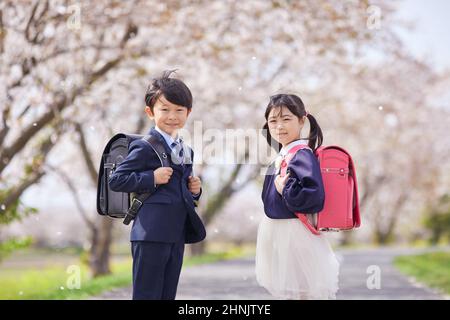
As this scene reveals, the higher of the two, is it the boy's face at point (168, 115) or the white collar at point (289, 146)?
the boy's face at point (168, 115)

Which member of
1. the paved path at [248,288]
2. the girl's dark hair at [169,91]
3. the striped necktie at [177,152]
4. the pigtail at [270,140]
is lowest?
the paved path at [248,288]

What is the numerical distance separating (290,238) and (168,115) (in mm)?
1019

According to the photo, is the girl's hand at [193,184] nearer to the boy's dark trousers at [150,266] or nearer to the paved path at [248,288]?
the boy's dark trousers at [150,266]

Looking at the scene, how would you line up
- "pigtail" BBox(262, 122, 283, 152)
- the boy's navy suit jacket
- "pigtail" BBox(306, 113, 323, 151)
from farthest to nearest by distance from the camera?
"pigtail" BBox(262, 122, 283, 152) < "pigtail" BBox(306, 113, 323, 151) < the boy's navy suit jacket

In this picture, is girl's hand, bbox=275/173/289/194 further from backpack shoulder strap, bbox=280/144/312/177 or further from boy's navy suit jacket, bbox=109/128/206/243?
boy's navy suit jacket, bbox=109/128/206/243

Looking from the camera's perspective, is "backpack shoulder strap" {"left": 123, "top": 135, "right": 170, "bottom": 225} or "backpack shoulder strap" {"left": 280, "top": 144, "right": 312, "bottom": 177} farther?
"backpack shoulder strap" {"left": 280, "top": 144, "right": 312, "bottom": 177}

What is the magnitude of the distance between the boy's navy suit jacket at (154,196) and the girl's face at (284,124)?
630mm

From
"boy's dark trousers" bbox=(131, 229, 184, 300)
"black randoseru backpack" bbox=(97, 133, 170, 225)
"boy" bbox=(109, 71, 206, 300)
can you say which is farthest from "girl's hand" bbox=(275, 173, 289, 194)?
"black randoseru backpack" bbox=(97, 133, 170, 225)

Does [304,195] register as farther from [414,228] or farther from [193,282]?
[414,228]

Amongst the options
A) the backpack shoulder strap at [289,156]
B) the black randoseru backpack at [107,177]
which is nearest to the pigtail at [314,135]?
the backpack shoulder strap at [289,156]

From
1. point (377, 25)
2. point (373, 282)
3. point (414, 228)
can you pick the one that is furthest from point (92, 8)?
point (414, 228)

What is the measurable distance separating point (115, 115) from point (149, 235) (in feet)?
29.1

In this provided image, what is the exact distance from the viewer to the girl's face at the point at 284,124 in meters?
4.22

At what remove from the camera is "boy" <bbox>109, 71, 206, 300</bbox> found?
12.7 feet
